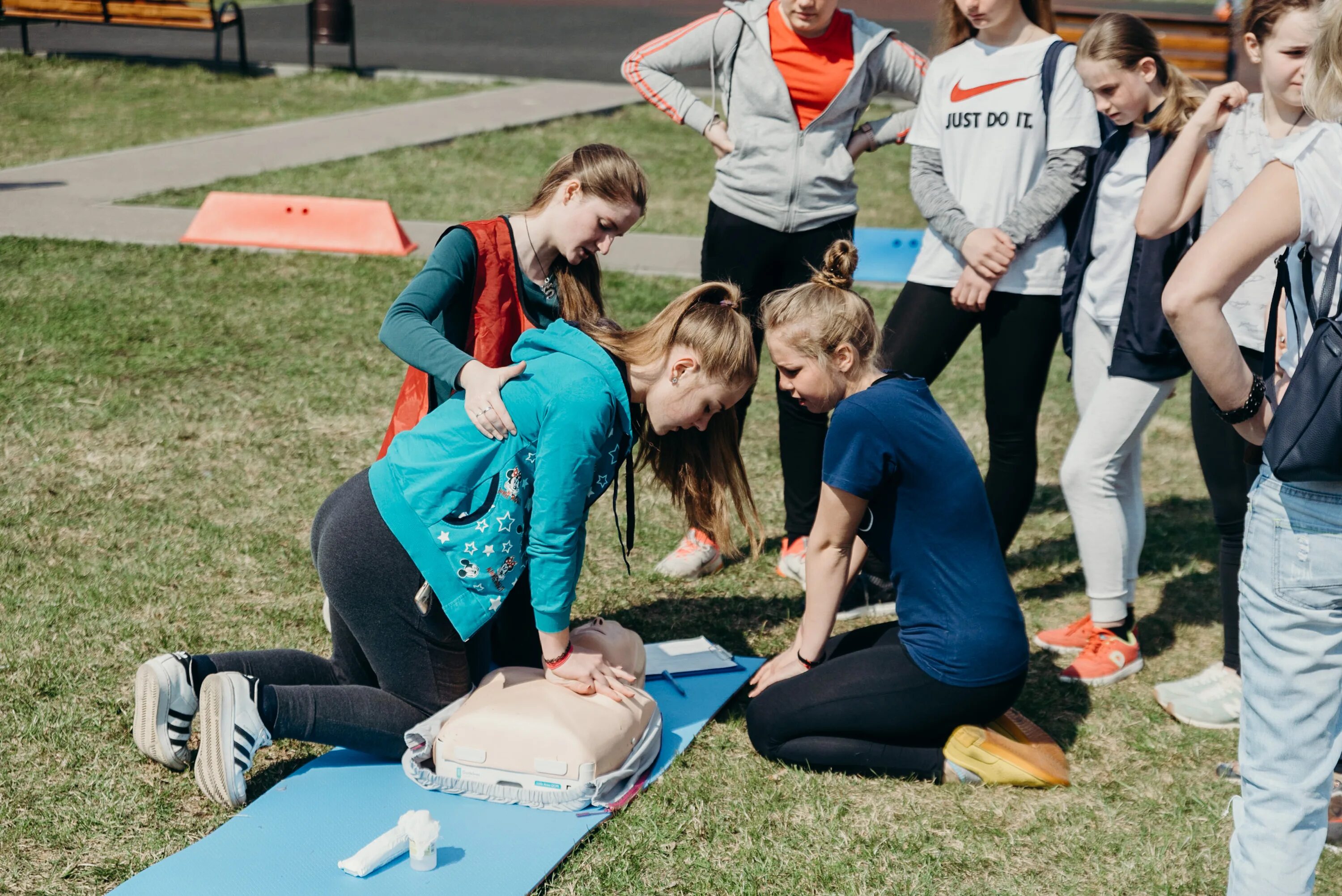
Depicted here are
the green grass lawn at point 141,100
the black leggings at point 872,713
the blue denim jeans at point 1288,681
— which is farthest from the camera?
the green grass lawn at point 141,100

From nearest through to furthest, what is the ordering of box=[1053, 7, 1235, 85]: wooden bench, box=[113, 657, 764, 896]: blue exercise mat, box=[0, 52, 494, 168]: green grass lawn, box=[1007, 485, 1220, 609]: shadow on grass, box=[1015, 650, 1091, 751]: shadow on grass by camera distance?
box=[113, 657, 764, 896]: blue exercise mat → box=[1015, 650, 1091, 751]: shadow on grass → box=[1007, 485, 1220, 609]: shadow on grass → box=[0, 52, 494, 168]: green grass lawn → box=[1053, 7, 1235, 85]: wooden bench

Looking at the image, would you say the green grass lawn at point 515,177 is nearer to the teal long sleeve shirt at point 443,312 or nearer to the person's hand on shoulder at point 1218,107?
the teal long sleeve shirt at point 443,312

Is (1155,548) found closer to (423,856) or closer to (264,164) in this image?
(423,856)

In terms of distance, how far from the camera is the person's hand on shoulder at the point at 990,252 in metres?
4.00

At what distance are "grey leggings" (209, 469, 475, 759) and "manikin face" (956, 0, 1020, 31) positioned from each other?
97.3 inches

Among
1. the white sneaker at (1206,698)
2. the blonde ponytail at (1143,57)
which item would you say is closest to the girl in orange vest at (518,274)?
the blonde ponytail at (1143,57)

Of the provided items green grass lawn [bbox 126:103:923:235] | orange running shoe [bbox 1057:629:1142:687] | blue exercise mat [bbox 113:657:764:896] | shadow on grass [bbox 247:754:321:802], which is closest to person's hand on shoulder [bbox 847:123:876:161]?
orange running shoe [bbox 1057:629:1142:687]

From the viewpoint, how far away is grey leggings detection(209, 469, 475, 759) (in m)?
3.10

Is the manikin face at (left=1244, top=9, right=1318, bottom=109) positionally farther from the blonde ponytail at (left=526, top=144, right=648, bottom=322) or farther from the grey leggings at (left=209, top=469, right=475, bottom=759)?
the grey leggings at (left=209, top=469, right=475, bottom=759)

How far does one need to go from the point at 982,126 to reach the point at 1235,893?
260 cm

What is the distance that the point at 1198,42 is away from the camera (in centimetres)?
1251

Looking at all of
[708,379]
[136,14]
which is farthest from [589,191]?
[136,14]

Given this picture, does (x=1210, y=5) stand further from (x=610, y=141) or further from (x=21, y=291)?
(x=21, y=291)

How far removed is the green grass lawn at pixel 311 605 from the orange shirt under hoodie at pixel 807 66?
1.71 meters
